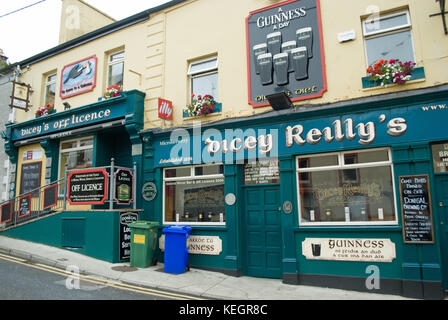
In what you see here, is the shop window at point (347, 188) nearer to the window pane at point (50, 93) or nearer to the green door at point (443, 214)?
the green door at point (443, 214)

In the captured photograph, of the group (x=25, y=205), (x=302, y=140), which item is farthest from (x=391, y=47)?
(x=25, y=205)

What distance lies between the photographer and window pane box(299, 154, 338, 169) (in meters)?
7.56

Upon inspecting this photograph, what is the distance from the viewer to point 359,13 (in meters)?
7.59

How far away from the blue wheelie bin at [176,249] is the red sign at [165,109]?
329cm

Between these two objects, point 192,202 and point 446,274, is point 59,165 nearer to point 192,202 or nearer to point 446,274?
point 192,202

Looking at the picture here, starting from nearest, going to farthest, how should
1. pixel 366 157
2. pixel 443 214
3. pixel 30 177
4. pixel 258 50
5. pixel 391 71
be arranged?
pixel 443 214
pixel 391 71
pixel 366 157
pixel 258 50
pixel 30 177

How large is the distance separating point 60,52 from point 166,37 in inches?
213

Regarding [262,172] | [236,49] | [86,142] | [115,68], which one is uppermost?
[115,68]

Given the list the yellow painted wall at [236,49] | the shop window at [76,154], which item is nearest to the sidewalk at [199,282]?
the shop window at [76,154]

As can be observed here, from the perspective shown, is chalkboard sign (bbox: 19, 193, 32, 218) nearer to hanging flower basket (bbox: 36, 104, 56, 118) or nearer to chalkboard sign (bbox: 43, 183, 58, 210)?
chalkboard sign (bbox: 43, 183, 58, 210)

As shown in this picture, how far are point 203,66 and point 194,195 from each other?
3.89 metres

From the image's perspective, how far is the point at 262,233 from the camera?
815cm

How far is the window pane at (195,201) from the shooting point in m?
8.80

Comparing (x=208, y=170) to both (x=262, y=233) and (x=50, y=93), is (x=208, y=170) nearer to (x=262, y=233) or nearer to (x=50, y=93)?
(x=262, y=233)
